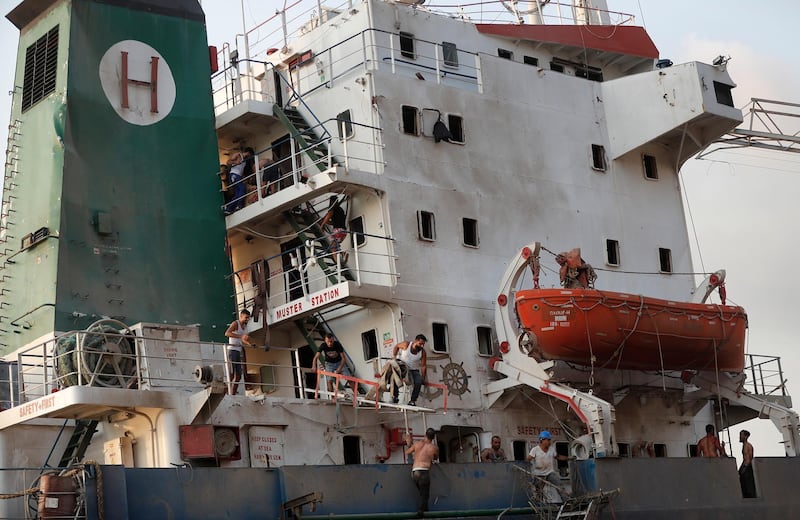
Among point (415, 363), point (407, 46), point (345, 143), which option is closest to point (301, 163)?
point (345, 143)

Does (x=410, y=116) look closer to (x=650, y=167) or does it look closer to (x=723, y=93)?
(x=650, y=167)

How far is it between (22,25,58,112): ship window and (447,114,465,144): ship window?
690cm

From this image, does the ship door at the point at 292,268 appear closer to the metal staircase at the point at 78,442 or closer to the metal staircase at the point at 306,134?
the metal staircase at the point at 306,134

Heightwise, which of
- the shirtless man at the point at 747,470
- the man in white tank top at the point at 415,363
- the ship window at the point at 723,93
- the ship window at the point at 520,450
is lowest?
the shirtless man at the point at 747,470

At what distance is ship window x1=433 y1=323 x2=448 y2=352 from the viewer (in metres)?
23.7

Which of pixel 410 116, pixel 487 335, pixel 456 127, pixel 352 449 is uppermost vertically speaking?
pixel 410 116

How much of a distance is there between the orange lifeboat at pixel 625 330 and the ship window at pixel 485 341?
127cm

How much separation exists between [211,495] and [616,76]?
14.6m

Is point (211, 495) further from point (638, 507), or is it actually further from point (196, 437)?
point (638, 507)

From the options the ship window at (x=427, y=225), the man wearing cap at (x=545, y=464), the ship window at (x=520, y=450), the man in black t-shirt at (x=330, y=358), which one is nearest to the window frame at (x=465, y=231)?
the ship window at (x=427, y=225)

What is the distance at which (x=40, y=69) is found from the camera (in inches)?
947

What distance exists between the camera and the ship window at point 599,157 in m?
27.2

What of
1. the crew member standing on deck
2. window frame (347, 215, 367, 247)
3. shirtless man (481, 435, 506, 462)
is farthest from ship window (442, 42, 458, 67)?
shirtless man (481, 435, 506, 462)

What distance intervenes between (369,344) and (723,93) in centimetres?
893
